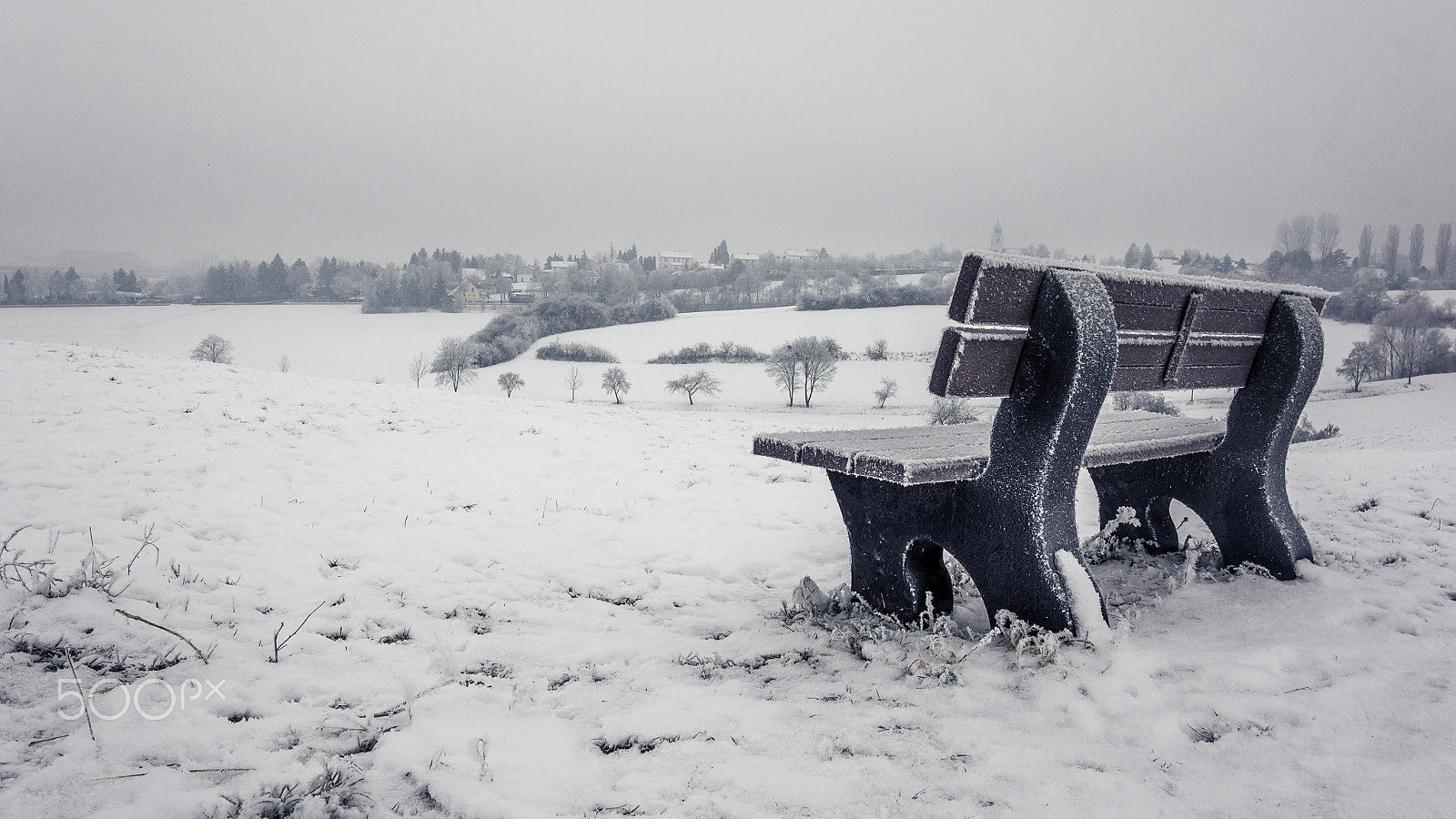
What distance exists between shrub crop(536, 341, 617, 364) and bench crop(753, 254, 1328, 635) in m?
36.6

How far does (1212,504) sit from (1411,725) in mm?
1600

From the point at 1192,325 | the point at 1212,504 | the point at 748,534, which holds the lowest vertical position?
the point at 748,534

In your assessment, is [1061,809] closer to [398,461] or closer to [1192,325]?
[1192,325]

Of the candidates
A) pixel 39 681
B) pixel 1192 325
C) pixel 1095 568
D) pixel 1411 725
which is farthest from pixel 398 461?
pixel 1411 725

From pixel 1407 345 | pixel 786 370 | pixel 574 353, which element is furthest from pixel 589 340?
pixel 1407 345

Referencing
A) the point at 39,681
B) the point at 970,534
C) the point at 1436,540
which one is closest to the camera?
the point at 39,681

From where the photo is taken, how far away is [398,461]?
5258 mm

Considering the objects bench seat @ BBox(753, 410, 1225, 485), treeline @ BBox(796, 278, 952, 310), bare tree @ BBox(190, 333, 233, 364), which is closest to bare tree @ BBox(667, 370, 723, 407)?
treeline @ BBox(796, 278, 952, 310)

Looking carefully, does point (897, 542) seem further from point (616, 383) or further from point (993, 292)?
point (616, 383)

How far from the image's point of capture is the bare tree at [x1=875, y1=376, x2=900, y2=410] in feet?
105

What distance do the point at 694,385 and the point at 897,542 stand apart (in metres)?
30.1

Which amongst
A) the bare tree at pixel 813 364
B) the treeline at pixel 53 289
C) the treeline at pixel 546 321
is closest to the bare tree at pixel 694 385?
the bare tree at pixel 813 364

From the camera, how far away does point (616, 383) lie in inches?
1302

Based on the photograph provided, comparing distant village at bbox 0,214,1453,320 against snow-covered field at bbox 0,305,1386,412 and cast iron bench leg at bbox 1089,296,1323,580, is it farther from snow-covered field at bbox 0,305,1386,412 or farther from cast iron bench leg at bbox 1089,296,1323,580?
cast iron bench leg at bbox 1089,296,1323,580
